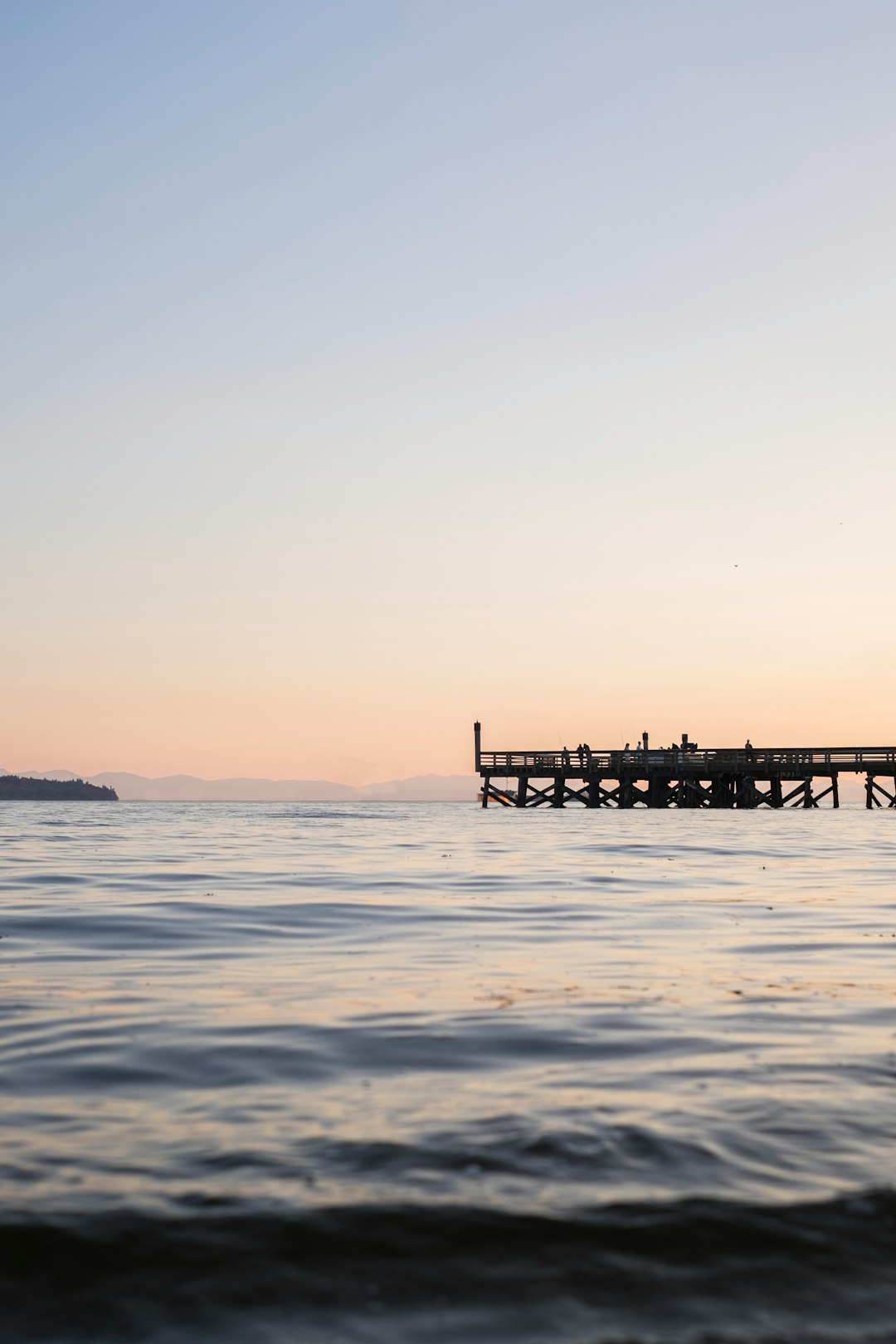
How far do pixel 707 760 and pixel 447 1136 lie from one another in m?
61.5

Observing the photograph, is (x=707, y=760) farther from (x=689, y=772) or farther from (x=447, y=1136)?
(x=447, y=1136)

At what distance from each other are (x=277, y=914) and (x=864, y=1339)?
9608mm

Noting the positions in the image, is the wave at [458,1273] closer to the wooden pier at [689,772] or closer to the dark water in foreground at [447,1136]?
the dark water in foreground at [447,1136]

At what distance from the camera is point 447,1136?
4.22 m

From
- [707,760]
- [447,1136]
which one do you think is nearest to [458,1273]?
[447,1136]

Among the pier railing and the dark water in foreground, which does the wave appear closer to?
the dark water in foreground

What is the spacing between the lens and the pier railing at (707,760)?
6206cm

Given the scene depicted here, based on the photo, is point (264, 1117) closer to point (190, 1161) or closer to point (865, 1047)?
point (190, 1161)

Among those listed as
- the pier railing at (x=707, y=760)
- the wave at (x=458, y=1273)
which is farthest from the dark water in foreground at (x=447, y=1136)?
the pier railing at (x=707, y=760)

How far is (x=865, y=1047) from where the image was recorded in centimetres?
567

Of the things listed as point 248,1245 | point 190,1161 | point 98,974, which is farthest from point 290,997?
point 248,1245

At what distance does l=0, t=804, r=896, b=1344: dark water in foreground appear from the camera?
9.84 ft

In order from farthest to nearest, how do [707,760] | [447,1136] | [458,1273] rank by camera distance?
1. [707,760]
2. [447,1136]
3. [458,1273]

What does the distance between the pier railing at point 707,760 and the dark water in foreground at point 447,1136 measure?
179ft
